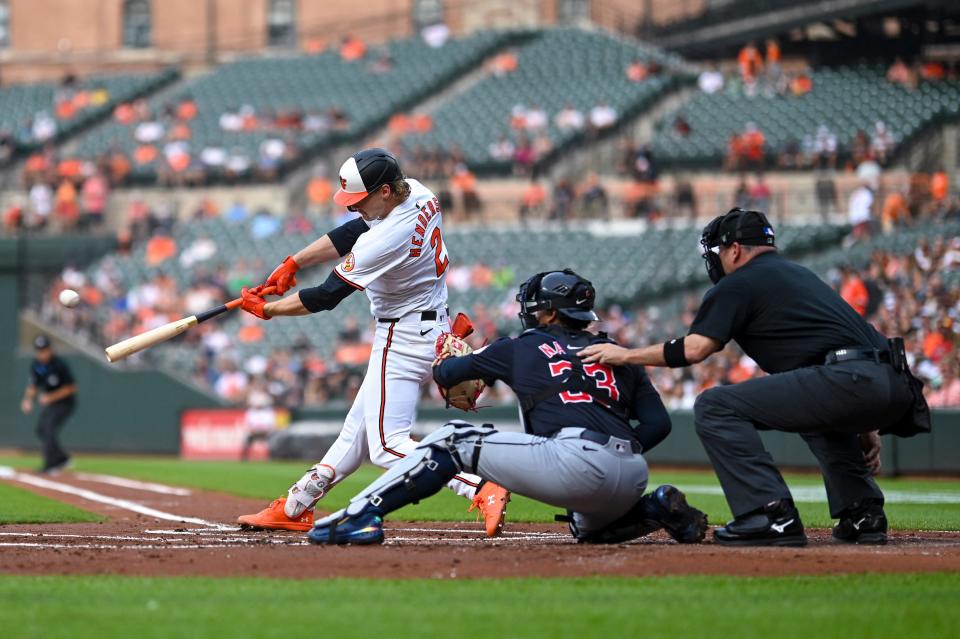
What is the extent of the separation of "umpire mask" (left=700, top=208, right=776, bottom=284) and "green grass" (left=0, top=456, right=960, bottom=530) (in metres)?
2.53

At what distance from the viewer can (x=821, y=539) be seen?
7594 mm

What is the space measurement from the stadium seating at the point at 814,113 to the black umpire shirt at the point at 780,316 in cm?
2011

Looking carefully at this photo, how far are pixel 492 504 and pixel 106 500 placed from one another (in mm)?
5994

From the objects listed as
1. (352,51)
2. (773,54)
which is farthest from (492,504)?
(352,51)

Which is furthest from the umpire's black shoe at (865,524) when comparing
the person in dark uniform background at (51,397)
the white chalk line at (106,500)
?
the person in dark uniform background at (51,397)

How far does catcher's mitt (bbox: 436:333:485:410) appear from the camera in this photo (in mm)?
6875

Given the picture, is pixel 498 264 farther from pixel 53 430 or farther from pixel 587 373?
pixel 587 373

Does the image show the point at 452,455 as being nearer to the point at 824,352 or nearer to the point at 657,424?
the point at 657,424

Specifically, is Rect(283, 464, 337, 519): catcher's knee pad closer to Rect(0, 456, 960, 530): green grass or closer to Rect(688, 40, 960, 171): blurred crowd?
Answer: Rect(0, 456, 960, 530): green grass

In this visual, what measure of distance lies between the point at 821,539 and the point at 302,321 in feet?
63.3

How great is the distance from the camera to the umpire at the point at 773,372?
673 centimetres

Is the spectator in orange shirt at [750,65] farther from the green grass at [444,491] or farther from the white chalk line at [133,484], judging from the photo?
the white chalk line at [133,484]

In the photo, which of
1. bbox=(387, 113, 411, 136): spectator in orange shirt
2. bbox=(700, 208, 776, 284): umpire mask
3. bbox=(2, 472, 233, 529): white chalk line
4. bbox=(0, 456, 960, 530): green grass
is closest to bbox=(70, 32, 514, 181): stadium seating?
bbox=(387, 113, 411, 136): spectator in orange shirt

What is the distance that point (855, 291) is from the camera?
1802 centimetres
